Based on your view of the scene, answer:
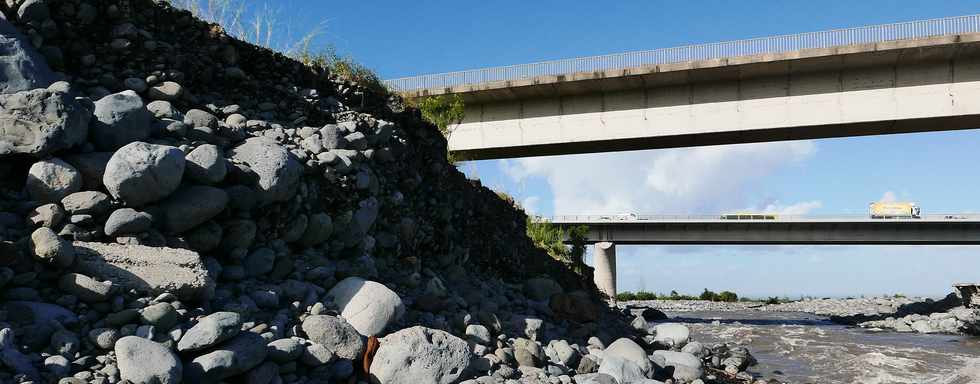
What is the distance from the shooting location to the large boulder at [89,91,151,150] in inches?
227

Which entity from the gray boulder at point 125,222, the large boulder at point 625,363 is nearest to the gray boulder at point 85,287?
the gray boulder at point 125,222

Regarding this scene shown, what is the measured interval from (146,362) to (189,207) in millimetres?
1710

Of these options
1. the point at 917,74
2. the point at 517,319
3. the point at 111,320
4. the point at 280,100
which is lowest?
the point at 517,319

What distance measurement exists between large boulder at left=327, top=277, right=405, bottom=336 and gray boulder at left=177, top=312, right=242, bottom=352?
4.76 ft

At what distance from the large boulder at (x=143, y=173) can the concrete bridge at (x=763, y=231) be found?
28768mm

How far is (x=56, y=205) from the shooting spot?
5086 millimetres

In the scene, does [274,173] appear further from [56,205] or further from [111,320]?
[111,320]

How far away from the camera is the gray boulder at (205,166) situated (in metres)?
5.80

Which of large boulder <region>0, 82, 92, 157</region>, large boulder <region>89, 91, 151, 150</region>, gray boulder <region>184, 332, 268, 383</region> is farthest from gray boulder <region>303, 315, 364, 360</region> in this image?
large boulder <region>0, 82, 92, 157</region>

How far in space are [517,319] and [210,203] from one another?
4.18 meters

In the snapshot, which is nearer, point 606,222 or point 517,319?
point 517,319

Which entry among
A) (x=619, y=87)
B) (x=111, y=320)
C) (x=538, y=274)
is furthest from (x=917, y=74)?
(x=111, y=320)

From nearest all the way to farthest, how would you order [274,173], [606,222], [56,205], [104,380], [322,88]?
[104,380]
[56,205]
[274,173]
[322,88]
[606,222]

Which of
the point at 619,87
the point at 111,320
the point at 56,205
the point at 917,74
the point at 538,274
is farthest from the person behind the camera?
the point at 619,87
